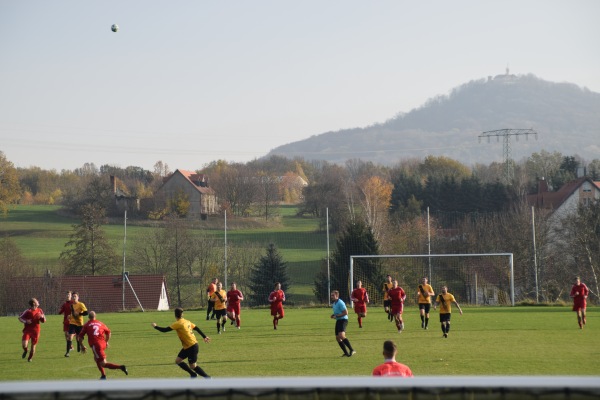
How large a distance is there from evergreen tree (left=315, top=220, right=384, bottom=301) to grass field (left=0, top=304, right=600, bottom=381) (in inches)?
495

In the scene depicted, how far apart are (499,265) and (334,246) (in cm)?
1100

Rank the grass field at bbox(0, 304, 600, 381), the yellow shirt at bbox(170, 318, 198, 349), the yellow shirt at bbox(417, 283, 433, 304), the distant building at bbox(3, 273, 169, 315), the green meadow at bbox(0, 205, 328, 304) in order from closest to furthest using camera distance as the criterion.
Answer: the yellow shirt at bbox(170, 318, 198, 349), the grass field at bbox(0, 304, 600, 381), the yellow shirt at bbox(417, 283, 433, 304), the distant building at bbox(3, 273, 169, 315), the green meadow at bbox(0, 205, 328, 304)

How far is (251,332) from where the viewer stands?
28.8 meters

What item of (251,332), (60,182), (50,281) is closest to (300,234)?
(50,281)

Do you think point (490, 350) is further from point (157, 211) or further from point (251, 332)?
point (157, 211)

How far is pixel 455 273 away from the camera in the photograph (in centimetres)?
5078

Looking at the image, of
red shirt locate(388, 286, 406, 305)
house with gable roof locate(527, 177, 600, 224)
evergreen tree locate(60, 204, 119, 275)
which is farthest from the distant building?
house with gable roof locate(527, 177, 600, 224)

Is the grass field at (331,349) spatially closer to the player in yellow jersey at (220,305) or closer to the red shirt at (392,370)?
the player in yellow jersey at (220,305)

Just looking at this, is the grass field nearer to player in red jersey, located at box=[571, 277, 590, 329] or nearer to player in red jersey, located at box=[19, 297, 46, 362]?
player in red jersey, located at box=[19, 297, 46, 362]

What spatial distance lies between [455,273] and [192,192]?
154ft

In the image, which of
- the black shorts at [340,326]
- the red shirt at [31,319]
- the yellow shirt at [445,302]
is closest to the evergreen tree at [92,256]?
the red shirt at [31,319]

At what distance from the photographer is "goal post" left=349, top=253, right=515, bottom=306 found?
48312mm

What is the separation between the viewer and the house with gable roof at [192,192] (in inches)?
3130

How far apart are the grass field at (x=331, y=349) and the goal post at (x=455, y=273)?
13.4 metres
